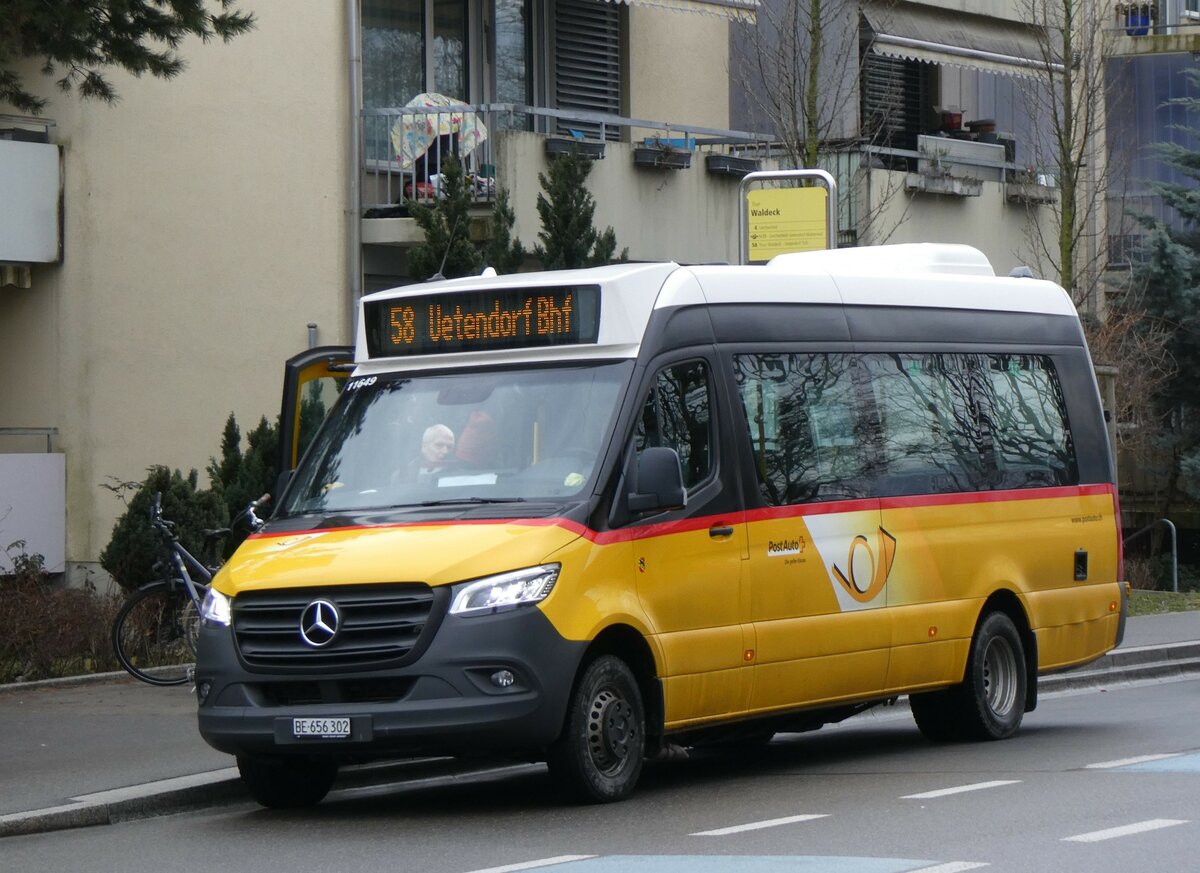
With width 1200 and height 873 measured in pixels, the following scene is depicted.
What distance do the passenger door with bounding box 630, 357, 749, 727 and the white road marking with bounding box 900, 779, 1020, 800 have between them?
115 centimetres

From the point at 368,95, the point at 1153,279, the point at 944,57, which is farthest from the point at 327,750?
the point at 1153,279

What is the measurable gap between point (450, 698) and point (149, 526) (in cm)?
754

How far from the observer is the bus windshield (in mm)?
10289

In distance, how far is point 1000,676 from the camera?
42.9 feet

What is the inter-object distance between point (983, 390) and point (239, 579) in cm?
540

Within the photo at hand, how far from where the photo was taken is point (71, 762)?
37.6 ft

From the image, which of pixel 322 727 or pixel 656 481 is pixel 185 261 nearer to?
pixel 656 481

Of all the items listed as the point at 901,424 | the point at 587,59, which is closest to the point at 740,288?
the point at 901,424

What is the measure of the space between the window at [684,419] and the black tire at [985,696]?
285 cm

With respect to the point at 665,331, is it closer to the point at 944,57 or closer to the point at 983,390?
the point at 983,390

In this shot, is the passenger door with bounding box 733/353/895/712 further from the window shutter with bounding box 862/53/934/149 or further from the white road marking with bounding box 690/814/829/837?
the window shutter with bounding box 862/53/934/149

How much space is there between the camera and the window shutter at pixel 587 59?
2353cm

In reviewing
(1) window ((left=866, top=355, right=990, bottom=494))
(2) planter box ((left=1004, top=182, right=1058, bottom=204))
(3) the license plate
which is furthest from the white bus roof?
(2) planter box ((left=1004, top=182, right=1058, bottom=204))

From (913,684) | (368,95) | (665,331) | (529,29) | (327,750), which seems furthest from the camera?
(529,29)
